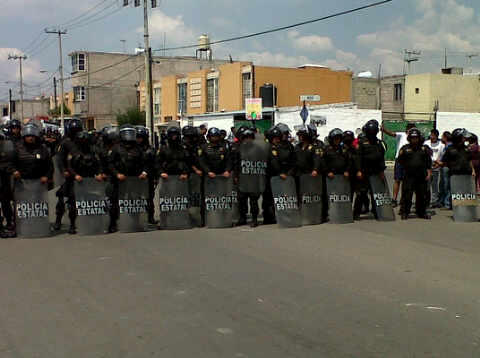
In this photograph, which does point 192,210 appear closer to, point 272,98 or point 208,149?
point 208,149

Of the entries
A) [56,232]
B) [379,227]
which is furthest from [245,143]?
[56,232]

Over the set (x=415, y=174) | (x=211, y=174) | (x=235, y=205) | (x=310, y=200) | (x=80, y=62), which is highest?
(x=80, y=62)

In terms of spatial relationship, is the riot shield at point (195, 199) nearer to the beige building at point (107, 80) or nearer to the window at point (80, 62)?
the beige building at point (107, 80)

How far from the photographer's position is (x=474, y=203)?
35.5ft

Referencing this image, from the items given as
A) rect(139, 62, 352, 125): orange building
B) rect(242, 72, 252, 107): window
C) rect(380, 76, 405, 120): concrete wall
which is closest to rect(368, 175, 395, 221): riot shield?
rect(139, 62, 352, 125): orange building

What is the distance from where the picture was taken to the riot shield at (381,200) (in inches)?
429

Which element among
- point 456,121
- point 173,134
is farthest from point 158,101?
point 173,134

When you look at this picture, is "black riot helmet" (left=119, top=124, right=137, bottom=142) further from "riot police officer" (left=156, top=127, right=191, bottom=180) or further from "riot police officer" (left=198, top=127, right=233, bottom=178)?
"riot police officer" (left=198, top=127, right=233, bottom=178)

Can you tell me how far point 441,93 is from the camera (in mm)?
48094

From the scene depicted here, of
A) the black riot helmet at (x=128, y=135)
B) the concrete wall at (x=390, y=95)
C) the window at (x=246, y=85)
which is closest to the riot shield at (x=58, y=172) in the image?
the black riot helmet at (x=128, y=135)

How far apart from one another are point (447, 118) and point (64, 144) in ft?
91.9

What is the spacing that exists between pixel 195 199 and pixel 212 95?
36830 mm

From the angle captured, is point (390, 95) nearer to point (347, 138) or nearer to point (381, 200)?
point (347, 138)

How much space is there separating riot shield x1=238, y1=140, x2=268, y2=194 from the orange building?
98.8 feet
